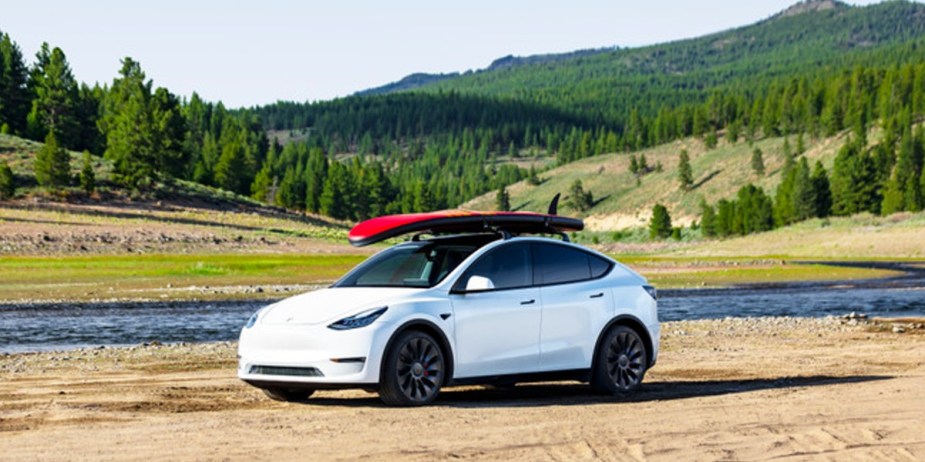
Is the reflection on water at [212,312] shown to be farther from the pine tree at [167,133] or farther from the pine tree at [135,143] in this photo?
the pine tree at [167,133]

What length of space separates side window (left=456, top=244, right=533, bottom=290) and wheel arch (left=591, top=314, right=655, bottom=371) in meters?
1.20

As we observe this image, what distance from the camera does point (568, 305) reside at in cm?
1509

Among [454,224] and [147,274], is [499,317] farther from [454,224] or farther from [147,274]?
[147,274]

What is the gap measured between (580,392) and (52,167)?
323 ft

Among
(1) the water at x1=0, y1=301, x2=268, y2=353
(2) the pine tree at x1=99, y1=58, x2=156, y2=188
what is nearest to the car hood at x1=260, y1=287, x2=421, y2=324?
(1) the water at x1=0, y1=301, x2=268, y2=353

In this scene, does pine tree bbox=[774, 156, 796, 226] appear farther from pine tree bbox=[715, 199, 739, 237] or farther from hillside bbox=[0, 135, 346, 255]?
hillside bbox=[0, 135, 346, 255]

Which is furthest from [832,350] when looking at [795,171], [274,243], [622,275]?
[795,171]

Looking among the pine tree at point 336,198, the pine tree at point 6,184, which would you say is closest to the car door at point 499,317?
the pine tree at point 6,184

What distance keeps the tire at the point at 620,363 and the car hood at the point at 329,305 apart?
263 cm

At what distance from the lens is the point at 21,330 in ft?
93.6

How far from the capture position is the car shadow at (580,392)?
14516mm

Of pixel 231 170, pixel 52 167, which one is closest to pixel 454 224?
pixel 52 167

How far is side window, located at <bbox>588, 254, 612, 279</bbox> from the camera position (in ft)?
51.4

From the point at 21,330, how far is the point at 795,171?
465 feet
